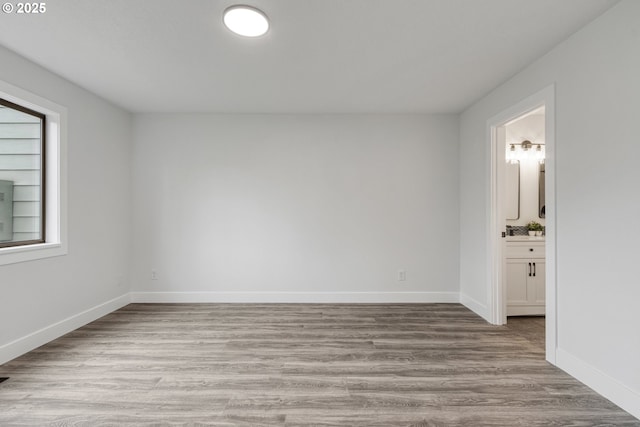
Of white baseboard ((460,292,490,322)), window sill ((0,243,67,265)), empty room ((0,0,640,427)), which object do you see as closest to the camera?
empty room ((0,0,640,427))

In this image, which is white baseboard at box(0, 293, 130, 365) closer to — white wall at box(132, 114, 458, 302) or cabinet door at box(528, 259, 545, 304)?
white wall at box(132, 114, 458, 302)

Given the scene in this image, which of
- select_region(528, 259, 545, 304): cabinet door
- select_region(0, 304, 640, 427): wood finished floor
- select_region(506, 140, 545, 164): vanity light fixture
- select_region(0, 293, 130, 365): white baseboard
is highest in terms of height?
select_region(506, 140, 545, 164): vanity light fixture

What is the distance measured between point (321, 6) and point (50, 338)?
3.79 metres

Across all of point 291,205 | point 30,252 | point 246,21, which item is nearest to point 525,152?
point 291,205

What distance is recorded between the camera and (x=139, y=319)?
3.66 m

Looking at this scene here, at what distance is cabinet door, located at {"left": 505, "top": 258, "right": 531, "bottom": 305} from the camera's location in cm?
376

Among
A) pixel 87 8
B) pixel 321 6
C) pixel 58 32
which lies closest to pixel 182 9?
pixel 87 8

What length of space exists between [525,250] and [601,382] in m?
1.85

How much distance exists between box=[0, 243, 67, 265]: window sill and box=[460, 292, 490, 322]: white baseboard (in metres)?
4.62

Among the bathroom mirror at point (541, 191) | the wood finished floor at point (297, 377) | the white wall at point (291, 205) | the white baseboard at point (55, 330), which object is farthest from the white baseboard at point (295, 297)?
the bathroom mirror at point (541, 191)

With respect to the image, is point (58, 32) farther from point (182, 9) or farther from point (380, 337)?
point (380, 337)

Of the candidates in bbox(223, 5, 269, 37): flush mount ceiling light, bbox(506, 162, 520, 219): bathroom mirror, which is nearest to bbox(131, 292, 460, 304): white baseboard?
bbox(506, 162, 520, 219): bathroom mirror

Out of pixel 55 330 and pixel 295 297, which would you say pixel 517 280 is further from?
pixel 55 330

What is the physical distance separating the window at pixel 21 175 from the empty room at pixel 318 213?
19 mm
